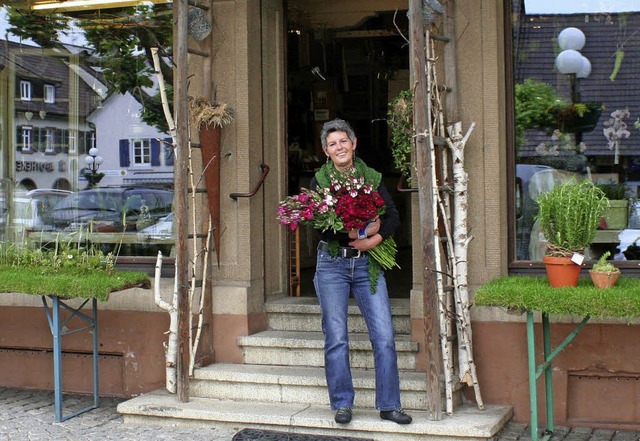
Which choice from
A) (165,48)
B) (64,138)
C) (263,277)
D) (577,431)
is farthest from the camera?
(64,138)

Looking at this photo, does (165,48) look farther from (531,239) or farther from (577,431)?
(577,431)

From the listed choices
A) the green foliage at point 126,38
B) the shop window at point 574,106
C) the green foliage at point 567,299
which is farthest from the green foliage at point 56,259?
the shop window at point 574,106

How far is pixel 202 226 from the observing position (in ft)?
23.8

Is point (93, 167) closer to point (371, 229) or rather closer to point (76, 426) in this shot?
point (76, 426)

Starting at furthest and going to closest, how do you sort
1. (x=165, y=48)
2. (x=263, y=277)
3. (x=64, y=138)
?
(x=64, y=138)
(x=165, y=48)
(x=263, y=277)

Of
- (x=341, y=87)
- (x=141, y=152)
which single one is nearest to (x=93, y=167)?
(x=141, y=152)

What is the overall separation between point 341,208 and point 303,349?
1.60 metres

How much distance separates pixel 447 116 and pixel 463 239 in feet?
2.86

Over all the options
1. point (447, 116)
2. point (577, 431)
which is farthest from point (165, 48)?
point (577, 431)

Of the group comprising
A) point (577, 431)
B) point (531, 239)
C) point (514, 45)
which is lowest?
point (577, 431)

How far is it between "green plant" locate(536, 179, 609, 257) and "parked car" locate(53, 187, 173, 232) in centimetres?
348

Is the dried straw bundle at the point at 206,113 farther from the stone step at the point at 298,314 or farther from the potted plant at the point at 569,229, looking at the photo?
the potted plant at the point at 569,229

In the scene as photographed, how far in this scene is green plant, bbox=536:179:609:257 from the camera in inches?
230

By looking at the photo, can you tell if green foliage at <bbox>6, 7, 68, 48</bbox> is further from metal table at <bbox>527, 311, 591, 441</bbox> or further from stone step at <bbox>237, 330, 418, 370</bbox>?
metal table at <bbox>527, 311, 591, 441</bbox>
